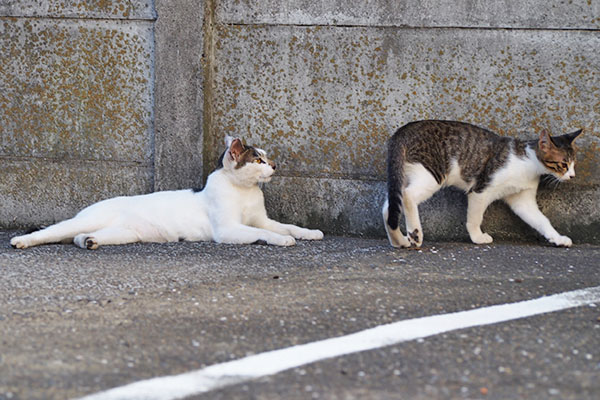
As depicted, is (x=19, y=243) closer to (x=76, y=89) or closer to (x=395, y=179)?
(x=76, y=89)

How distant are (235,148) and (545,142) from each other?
7.61 ft

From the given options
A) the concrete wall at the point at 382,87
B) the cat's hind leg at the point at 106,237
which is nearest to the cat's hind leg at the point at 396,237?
the concrete wall at the point at 382,87

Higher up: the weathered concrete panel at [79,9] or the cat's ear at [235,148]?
the weathered concrete panel at [79,9]

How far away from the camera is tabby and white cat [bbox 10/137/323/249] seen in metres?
5.02

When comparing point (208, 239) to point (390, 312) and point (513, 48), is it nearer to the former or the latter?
point (390, 312)

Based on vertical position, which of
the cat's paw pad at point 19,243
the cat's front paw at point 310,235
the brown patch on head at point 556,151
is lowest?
the cat's paw pad at point 19,243

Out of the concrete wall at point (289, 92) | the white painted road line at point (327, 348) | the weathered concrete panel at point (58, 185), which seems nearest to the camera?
the white painted road line at point (327, 348)

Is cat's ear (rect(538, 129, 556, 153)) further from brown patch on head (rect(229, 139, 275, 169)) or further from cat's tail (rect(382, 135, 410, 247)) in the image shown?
brown patch on head (rect(229, 139, 275, 169))

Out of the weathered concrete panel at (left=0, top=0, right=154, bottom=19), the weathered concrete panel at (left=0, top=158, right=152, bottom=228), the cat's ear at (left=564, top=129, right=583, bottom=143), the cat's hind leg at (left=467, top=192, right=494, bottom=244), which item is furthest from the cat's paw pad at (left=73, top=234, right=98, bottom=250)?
the cat's ear at (left=564, top=129, right=583, bottom=143)

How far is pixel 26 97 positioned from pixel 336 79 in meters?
2.69

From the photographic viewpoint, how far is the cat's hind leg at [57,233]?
480 cm

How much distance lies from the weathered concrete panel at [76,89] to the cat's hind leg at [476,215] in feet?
8.89

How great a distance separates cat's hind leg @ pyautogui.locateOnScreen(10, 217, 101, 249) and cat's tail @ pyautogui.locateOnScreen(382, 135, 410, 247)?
86.9 inches

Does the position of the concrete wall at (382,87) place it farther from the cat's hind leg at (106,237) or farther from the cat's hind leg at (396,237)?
the cat's hind leg at (106,237)
